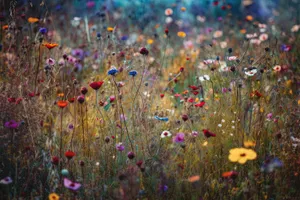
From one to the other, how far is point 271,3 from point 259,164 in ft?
21.9

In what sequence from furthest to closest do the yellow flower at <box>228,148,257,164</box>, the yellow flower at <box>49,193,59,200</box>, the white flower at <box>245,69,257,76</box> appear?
1. the white flower at <box>245,69,257,76</box>
2. the yellow flower at <box>228,148,257,164</box>
3. the yellow flower at <box>49,193,59,200</box>

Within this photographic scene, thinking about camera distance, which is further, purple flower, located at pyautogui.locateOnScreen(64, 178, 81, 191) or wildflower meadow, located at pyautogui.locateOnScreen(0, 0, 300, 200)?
wildflower meadow, located at pyautogui.locateOnScreen(0, 0, 300, 200)

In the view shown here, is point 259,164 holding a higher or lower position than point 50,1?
lower

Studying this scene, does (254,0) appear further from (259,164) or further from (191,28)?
(259,164)

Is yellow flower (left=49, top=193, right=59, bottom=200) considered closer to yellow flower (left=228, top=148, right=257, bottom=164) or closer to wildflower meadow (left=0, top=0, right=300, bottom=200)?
wildflower meadow (left=0, top=0, right=300, bottom=200)

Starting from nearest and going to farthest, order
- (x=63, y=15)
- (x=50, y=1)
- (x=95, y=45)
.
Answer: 1. (x=95, y=45)
2. (x=50, y=1)
3. (x=63, y=15)

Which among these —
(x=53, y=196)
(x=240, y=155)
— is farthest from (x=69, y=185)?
(x=240, y=155)

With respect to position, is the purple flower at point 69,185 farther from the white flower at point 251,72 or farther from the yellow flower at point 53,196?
the white flower at point 251,72

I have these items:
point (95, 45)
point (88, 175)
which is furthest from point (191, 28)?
point (88, 175)

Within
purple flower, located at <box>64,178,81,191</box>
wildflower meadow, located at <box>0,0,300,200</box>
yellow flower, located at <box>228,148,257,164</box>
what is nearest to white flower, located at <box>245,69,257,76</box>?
wildflower meadow, located at <box>0,0,300,200</box>

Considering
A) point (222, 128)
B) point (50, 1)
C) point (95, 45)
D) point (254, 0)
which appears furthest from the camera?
point (254, 0)

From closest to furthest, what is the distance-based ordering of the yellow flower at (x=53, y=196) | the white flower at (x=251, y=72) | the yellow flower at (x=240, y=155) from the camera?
the yellow flower at (x=53, y=196) → the yellow flower at (x=240, y=155) → the white flower at (x=251, y=72)

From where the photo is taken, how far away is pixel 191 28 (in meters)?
7.66

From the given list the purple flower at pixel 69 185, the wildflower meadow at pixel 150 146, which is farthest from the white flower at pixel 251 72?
the purple flower at pixel 69 185
